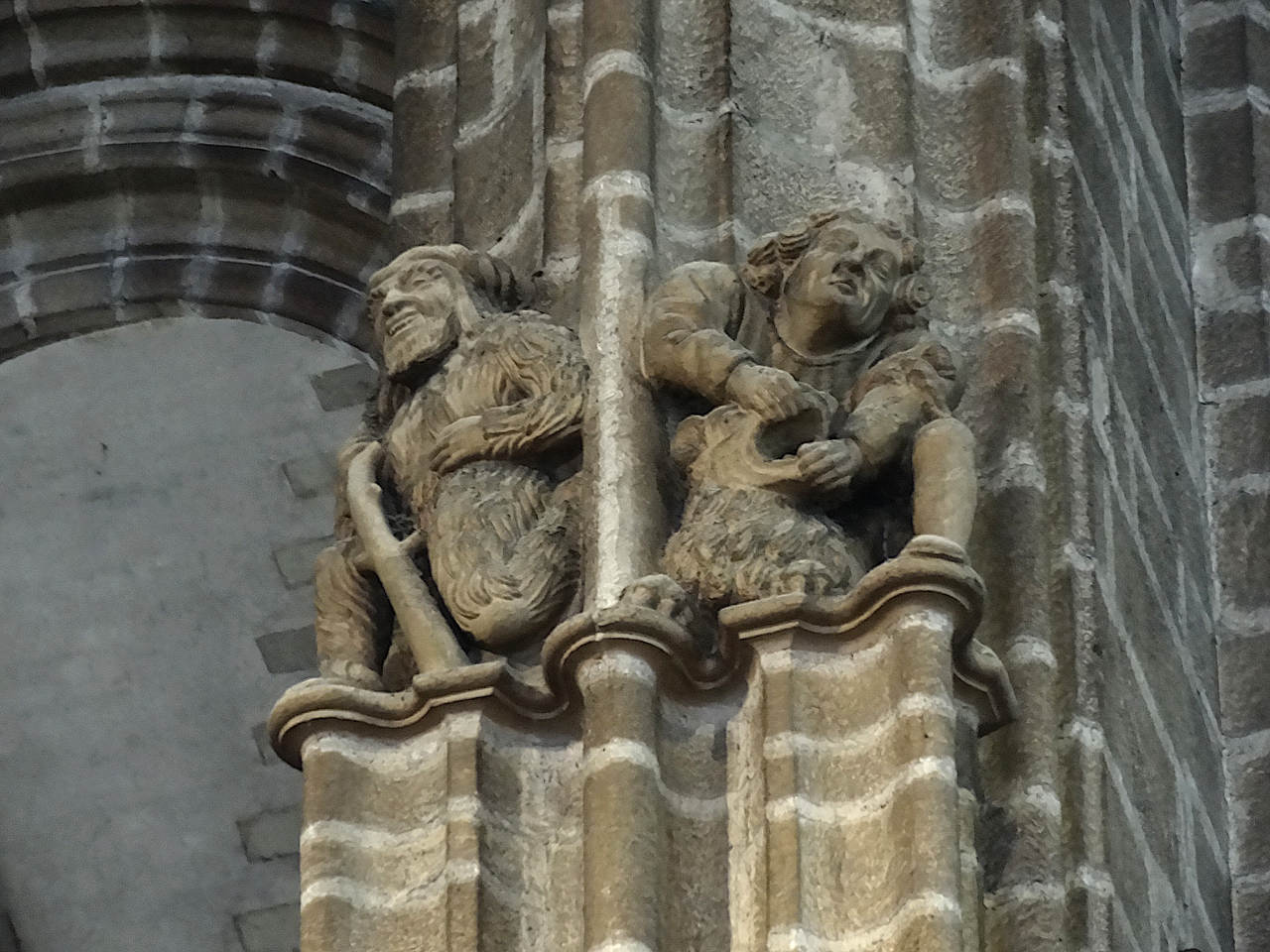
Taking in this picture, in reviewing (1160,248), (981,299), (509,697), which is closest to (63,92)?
(1160,248)

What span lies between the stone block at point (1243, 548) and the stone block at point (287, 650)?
2.93 m

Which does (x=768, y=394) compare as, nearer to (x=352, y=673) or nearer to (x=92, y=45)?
(x=352, y=673)

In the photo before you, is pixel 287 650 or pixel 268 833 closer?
pixel 287 650

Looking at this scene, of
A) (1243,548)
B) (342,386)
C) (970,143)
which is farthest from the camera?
(342,386)

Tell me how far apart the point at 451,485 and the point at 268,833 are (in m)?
4.22

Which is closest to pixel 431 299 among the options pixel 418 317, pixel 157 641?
pixel 418 317

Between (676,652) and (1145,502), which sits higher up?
(1145,502)

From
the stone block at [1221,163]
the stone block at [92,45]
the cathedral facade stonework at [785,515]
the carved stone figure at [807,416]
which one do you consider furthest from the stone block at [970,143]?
the stone block at [92,45]

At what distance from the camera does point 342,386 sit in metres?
8.73

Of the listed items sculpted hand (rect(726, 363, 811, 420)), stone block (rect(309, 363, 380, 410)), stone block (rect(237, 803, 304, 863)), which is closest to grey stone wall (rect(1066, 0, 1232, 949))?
sculpted hand (rect(726, 363, 811, 420))

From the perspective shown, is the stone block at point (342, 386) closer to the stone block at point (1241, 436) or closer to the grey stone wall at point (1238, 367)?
the grey stone wall at point (1238, 367)

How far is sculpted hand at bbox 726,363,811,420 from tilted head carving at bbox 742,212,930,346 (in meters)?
0.20

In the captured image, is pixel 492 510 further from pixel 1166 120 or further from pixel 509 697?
pixel 1166 120

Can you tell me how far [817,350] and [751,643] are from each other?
56cm
